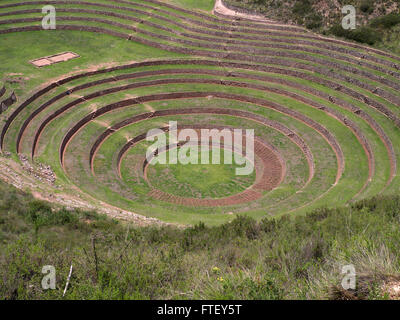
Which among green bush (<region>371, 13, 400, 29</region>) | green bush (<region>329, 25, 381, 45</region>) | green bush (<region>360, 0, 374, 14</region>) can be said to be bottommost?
green bush (<region>329, 25, 381, 45</region>)

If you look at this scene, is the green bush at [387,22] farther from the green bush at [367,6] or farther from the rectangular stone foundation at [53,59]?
the rectangular stone foundation at [53,59]

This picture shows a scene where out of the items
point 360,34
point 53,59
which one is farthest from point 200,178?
point 360,34

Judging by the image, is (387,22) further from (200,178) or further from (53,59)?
(53,59)

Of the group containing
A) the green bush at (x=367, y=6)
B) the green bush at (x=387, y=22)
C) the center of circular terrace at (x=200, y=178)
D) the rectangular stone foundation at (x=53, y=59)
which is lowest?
the center of circular terrace at (x=200, y=178)

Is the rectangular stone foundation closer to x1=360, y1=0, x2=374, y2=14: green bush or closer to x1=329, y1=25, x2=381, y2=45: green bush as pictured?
x1=329, y1=25, x2=381, y2=45: green bush

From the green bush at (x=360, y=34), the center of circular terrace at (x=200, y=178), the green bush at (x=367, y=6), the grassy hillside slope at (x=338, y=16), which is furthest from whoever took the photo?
the green bush at (x=367, y=6)

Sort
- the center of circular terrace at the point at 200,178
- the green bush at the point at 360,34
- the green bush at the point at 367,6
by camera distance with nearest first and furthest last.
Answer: the center of circular terrace at the point at 200,178 → the green bush at the point at 360,34 → the green bush at the point at 367,6

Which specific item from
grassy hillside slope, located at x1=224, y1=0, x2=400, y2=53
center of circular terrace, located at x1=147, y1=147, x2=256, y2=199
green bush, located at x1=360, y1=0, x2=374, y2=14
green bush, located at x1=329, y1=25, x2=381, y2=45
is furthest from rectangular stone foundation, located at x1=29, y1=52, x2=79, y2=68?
green bush, located at x1=360, y1=0, x2=374, y2=14

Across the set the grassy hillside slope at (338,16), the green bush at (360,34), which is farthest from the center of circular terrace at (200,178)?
the grassy hillside slope at (338,16)
